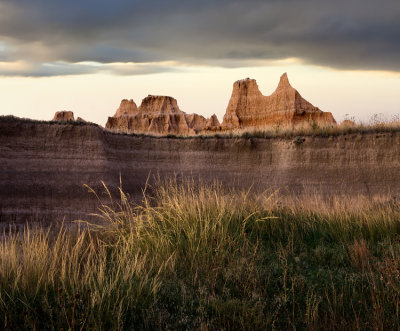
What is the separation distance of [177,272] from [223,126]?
76.0 metres

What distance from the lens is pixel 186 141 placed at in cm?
2144

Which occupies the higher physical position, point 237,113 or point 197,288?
point 237,113

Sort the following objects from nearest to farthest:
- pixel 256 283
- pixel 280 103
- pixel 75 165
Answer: pixel 256 283 → pixel 75 165 → pixel 280 103

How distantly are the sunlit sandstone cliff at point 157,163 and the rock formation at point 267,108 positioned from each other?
44.6m

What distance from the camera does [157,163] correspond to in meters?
21.2

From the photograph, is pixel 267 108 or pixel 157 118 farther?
pixel 157 118

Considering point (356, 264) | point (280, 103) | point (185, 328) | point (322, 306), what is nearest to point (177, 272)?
point (185, 328)

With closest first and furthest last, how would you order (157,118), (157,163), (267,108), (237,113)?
1. (157,163)
2. (267,108)
3. (237,113)
4. (157,118)

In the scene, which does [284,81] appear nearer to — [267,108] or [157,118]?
[267,108]

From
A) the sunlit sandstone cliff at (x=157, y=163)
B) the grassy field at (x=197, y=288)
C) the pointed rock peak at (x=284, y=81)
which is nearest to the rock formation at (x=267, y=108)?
the pointed rock peak at (x=284, y=81)

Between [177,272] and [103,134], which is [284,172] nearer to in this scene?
[103,134]

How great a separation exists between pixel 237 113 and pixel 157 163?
6133 centimetres

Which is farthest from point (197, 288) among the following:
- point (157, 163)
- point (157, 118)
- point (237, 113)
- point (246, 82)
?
point (157, 118)

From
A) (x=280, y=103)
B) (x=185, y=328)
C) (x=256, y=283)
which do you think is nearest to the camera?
(x=185, y=328)
